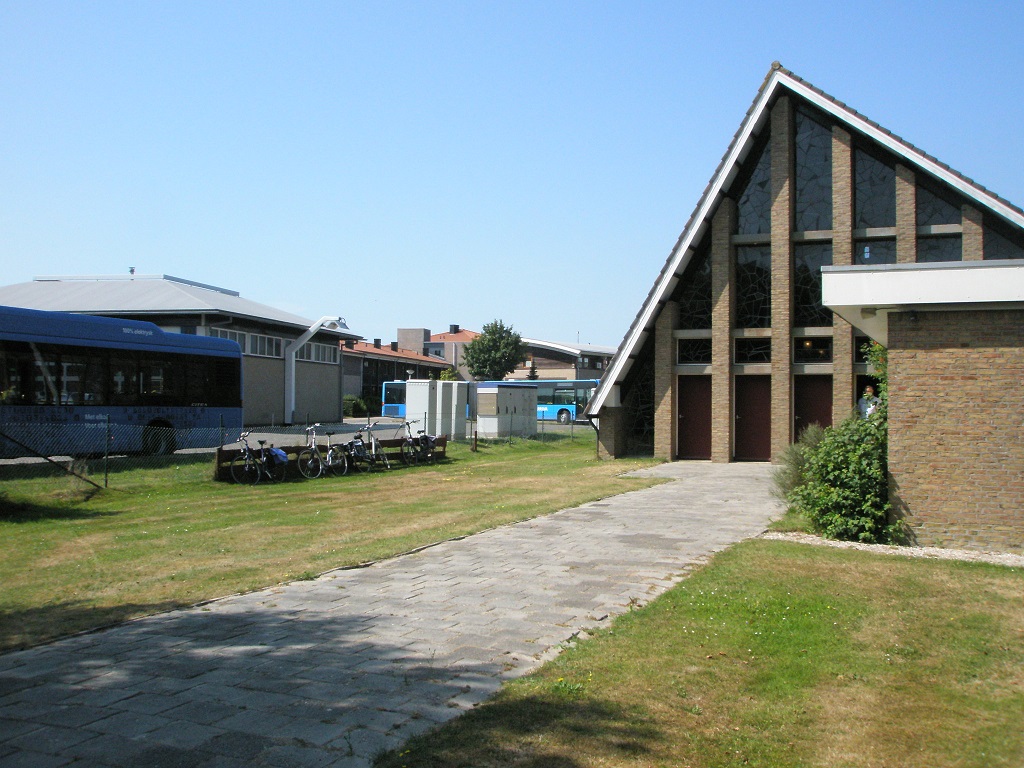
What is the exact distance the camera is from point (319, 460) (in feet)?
67.8

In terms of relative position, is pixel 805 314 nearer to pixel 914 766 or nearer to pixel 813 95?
pixel 813 95

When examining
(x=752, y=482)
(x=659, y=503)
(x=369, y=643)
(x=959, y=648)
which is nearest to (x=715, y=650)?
(x=959, y=648)

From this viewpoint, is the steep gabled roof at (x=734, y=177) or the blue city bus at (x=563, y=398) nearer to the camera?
the steep gabled roof at (x=734, y=177)

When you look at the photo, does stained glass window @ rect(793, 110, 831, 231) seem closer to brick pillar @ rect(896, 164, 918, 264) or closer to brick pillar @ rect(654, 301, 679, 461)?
brick pillar @ rect(896, 164, 918, 264)

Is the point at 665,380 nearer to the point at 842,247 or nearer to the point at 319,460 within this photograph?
the point at 842,247

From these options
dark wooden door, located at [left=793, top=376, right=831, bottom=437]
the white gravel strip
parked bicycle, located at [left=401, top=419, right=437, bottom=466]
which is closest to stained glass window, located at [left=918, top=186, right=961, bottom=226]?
dark wooden door, located at [left=793, top=376, right=831, bottom=437]

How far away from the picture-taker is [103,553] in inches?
411

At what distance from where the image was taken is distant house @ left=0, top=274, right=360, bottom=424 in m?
34.9

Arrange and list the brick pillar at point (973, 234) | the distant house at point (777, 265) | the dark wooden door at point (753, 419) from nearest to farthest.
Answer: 1. the brick pillar at point (973, 234)
2. the distant house at point (777, 265)
3. the dark wooden door at point (753, 419)

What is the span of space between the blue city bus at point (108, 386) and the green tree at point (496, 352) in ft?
163

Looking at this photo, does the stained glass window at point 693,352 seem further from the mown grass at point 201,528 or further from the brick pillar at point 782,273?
the mown grass at point 201,528

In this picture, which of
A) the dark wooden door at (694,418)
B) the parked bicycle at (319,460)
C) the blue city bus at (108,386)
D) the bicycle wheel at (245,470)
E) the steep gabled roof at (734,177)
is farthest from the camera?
the dark wooden door at (694,418)

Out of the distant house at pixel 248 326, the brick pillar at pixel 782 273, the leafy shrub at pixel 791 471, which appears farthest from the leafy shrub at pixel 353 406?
the leafy shrub at pixel 791 471

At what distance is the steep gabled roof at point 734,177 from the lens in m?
22.0
